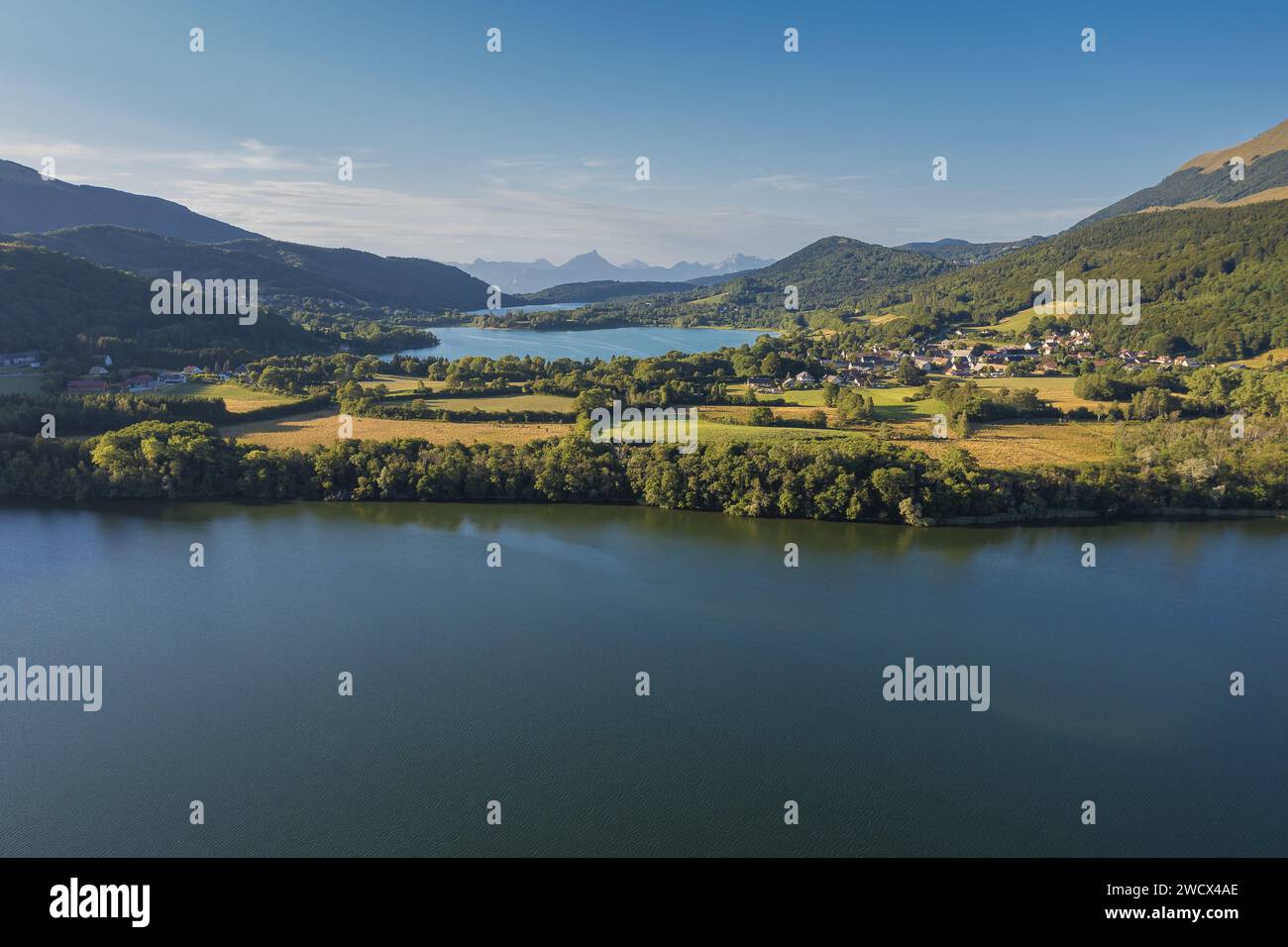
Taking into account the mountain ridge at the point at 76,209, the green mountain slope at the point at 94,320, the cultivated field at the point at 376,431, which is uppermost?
the mountain ridge at the point at 76,209

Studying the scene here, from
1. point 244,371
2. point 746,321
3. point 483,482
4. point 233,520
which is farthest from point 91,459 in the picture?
point 746,321

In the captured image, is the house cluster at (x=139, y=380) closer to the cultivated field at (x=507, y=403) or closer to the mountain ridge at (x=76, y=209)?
the cultivated field at (x=507, y=403)

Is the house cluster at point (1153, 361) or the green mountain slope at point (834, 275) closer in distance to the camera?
the house cluster at point (1153, 361)

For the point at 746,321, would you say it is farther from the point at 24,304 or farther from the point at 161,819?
the point at 161,819

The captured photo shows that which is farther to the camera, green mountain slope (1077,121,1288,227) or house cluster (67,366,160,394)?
green mountain slope (1077,121,1288,227)

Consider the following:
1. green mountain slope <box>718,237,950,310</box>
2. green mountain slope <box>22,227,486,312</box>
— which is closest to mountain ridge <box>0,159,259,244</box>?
green mountain slope <box>22,227,486,312</box>

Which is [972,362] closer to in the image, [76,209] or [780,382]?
[780,382]

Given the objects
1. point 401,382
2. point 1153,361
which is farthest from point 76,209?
point 1153,361

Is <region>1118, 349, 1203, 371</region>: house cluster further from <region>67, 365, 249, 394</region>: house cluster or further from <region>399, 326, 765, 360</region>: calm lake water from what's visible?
<region>67, 365, 249, 394</region>: house cluster

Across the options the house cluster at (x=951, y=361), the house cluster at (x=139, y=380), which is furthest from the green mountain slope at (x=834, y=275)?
the house cluster at (x=139, y=380)
